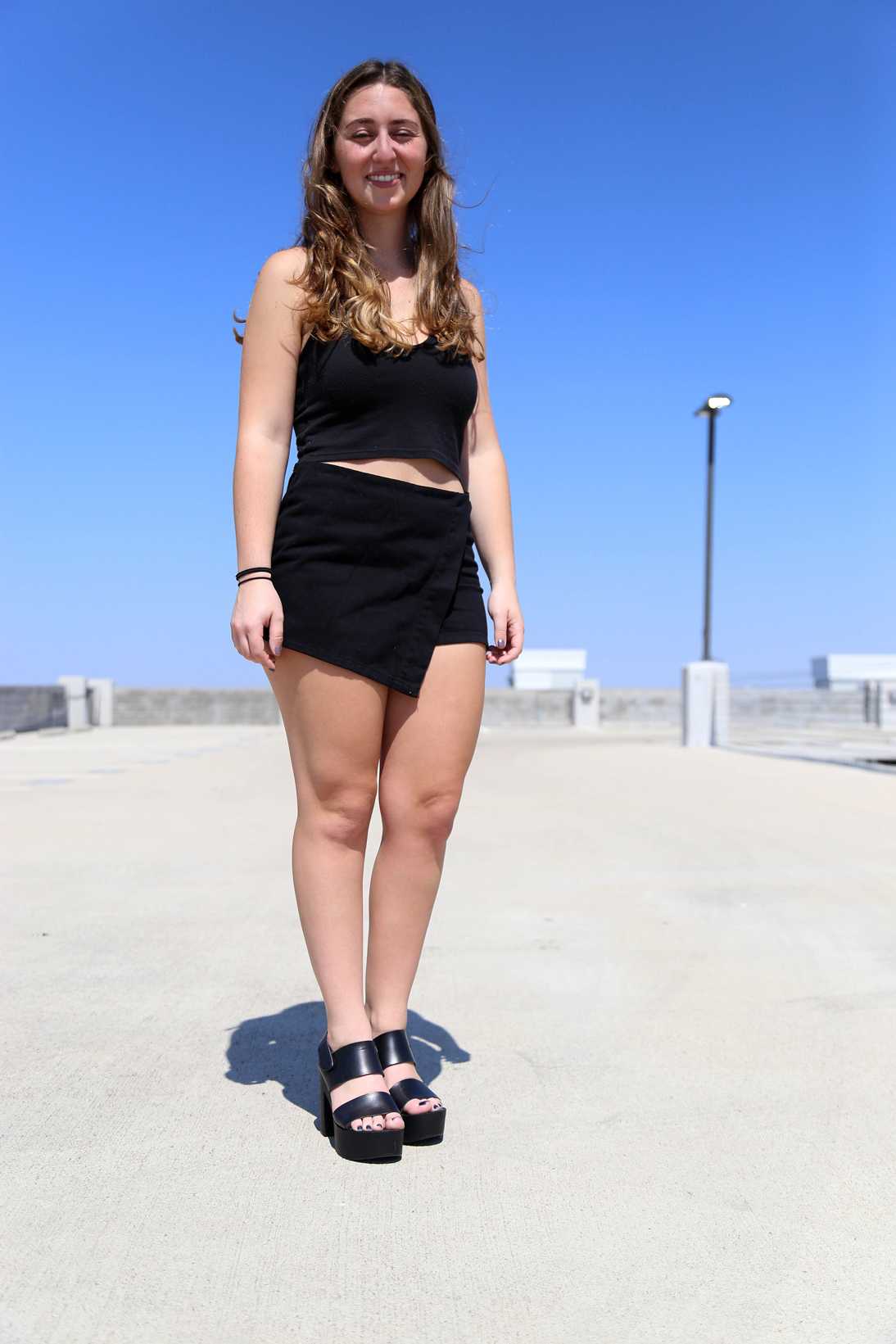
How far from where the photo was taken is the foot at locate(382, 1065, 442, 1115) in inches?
81.4

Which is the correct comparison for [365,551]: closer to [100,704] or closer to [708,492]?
[708,492]

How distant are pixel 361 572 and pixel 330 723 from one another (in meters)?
0.29

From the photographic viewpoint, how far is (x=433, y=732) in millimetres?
2223

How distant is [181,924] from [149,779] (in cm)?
565

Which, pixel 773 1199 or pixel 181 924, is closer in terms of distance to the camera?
pixel 773 1199

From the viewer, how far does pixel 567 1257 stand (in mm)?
1624

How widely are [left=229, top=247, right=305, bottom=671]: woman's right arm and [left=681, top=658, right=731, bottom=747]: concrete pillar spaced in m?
14.1

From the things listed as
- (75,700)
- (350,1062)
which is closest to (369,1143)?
(350,1062)

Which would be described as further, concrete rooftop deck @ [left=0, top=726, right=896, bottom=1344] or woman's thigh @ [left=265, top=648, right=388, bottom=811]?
woman's thigh @ [left=265, top=648, right=388, bottom=811]

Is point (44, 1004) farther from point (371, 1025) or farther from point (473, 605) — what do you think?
point (473, 605)

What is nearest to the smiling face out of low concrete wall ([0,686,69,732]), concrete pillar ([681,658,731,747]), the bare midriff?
the bare midriff

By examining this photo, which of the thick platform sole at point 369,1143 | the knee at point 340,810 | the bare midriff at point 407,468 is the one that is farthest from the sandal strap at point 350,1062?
the bare midriff at point 407,468

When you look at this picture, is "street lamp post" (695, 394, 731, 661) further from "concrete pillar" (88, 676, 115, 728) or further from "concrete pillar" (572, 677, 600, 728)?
"concrete pillar" (88, 676, 115, 728)

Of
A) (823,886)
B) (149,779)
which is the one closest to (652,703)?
(149,779)
